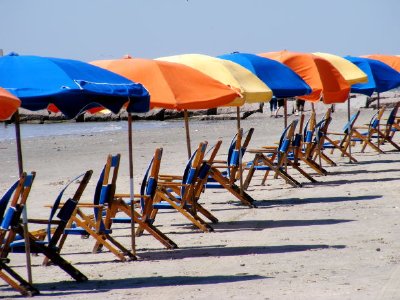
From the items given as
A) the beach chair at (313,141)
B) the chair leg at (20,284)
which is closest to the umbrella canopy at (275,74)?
the beach chair at (313,141)

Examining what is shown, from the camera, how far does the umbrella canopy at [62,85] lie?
848cm

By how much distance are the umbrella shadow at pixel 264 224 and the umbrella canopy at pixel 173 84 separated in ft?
5.24

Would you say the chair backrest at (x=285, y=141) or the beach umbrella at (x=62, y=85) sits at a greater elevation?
the beach umbrella at (x=62, y=85)

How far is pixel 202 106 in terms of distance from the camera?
10992 millimetres

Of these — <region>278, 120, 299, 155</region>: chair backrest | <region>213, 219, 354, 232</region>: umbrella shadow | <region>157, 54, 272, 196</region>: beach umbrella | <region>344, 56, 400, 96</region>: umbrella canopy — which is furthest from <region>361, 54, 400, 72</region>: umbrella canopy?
<region>213, 219, 354, 232</region>: umbrella shadow

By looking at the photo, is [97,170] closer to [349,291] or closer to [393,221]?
[393,221]

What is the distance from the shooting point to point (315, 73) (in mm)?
16609

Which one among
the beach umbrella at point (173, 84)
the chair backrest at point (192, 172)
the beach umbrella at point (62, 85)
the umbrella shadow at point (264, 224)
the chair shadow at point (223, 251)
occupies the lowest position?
the umbrella shadow at point (264, 224)

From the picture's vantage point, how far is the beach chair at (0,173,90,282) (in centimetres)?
863

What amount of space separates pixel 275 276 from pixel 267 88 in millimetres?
5141

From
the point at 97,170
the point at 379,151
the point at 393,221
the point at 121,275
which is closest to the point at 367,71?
the point at 379,151

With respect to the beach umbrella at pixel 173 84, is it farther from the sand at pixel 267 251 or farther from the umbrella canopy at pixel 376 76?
the umbrella canopy at pixel 376 76

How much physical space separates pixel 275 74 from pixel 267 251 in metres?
5.05

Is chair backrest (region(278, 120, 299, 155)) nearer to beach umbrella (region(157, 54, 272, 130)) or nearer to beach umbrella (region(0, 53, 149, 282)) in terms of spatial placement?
beach umbrella (region(157, 54, 272, 130))
